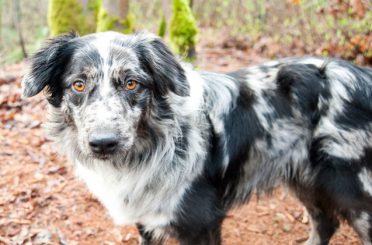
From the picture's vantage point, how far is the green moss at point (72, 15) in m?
6.38

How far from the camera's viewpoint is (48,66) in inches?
124

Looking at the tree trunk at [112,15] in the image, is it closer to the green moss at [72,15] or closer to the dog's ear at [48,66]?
the green moss at [72,15]

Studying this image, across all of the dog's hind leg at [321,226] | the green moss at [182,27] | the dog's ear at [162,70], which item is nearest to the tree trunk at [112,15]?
the green moss at [182,27]

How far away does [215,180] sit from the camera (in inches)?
133

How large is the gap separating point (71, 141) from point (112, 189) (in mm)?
489

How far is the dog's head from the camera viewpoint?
278cm

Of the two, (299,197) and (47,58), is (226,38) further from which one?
(47,58)

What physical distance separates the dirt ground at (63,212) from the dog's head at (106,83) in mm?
1440

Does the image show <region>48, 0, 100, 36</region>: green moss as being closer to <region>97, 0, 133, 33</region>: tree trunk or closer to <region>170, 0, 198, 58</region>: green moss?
<region>97, 0, 133, 33</region>: tree trunk

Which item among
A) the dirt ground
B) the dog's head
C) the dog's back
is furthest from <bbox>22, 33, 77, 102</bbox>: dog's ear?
the dirt ground

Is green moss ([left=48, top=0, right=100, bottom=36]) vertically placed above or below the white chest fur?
above

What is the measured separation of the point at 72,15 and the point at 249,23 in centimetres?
527

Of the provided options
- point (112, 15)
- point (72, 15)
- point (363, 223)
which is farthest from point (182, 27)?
point (363, 223)

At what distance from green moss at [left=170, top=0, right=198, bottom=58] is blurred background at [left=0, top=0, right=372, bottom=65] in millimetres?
13
